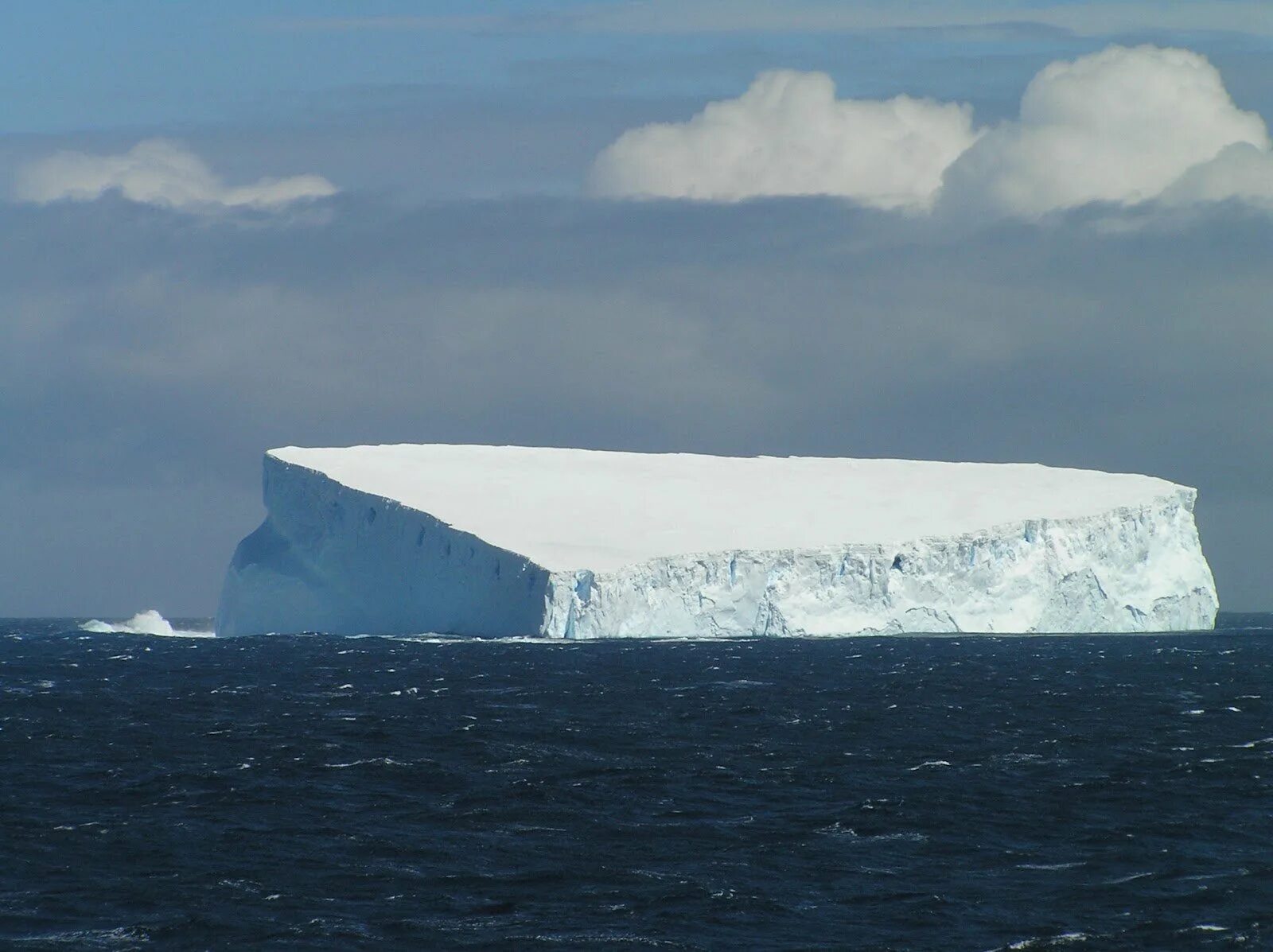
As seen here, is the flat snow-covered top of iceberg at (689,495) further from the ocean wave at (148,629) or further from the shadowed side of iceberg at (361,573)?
the ocean wave at (148,629)

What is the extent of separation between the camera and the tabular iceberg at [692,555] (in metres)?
37.8

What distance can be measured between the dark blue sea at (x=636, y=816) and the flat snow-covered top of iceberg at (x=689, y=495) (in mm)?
11427

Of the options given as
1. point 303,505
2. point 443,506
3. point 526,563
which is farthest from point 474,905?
point 303,505

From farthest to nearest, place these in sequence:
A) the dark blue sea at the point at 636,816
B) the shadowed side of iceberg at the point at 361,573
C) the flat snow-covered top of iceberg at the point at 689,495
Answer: the flat snow-covered top of iceberg at the point at 689,495 → the shadowed side of iceberg at the point at 361,573 → the dark blue sea at the point at 636,816

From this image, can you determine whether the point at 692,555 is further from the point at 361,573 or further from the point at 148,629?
the point at 148,629

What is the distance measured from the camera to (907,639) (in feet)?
145

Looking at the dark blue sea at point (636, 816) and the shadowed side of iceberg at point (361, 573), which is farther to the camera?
the shadowed side of iceberg at point (361, 573)

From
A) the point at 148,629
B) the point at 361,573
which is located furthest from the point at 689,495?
the point at 148,629

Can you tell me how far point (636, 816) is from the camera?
588 inches

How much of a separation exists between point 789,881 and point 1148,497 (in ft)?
108

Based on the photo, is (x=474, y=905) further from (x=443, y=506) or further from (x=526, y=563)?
(x=443, y=506)

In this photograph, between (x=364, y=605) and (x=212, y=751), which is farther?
(x=364, y=605)

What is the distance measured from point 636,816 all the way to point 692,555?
74.8ft

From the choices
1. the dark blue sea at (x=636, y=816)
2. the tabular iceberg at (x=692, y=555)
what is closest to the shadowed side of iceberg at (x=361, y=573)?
the tabular iceberg at (x=692, y=555)
